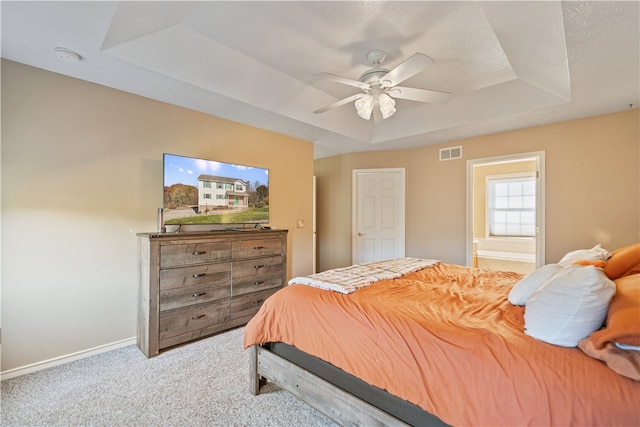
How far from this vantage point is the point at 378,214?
4.95 meters

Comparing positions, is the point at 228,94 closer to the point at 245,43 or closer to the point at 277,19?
the point at 245,43

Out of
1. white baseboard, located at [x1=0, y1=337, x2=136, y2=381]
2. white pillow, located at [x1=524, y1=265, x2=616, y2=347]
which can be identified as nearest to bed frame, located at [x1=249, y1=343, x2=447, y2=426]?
white pillow, located at [x1=524, y1=265, x2=616, y2=347]

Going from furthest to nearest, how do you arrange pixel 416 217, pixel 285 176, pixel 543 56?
1. pixel 416 217
2. pixel 285 176
3. pixel 543 56

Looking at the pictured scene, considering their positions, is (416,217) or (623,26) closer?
(623,26)

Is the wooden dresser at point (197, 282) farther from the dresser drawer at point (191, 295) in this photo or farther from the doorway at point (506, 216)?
the doorway at point (506, 216)

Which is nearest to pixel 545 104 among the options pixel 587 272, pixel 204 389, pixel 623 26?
pixel 623 26

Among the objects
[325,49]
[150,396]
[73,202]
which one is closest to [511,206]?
[325,49]

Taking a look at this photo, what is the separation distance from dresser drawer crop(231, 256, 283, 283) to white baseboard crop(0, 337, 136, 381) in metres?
1.13

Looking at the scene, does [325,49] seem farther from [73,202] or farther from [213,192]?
[73,202]

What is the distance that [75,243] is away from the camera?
2.42 meters

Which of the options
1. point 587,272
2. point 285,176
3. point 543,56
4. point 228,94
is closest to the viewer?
point 587,272

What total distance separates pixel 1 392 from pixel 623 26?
464 cm

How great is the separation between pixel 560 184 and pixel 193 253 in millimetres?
4259

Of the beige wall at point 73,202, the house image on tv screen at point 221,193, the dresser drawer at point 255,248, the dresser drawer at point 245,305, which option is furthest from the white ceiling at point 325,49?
the dresser drawer at point 245,305
